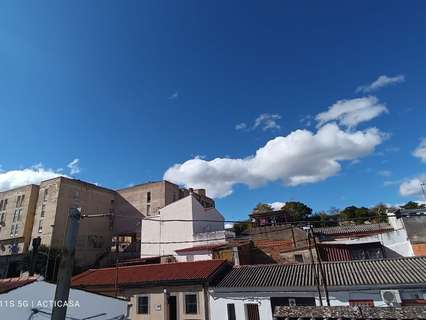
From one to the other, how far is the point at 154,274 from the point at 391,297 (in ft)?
58.3

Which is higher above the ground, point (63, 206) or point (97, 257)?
point (63, 206)

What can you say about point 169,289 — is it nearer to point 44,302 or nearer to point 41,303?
point 44,302

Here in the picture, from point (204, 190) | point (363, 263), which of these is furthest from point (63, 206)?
point (363, 263)

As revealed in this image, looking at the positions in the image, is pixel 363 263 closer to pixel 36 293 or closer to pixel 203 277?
pixel 203 277

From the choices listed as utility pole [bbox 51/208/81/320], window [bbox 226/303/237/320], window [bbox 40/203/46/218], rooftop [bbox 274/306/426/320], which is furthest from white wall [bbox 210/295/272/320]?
window [bbox 40/203/46/218]

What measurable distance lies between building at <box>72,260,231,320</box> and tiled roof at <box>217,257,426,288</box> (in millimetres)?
1515

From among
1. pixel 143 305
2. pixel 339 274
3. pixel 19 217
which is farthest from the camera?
pixel 19 217

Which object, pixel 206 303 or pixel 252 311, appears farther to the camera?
pixel 206 303

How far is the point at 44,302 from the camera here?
12617 mm

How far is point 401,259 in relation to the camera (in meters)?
21.4

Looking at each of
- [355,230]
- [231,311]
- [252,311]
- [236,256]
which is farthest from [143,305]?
[355,230]

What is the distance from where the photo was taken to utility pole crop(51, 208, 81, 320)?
4430 millimetres

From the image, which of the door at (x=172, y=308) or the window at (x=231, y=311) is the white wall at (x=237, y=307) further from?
the door at (x=172, y=308)

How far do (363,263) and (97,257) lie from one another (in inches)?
1935
